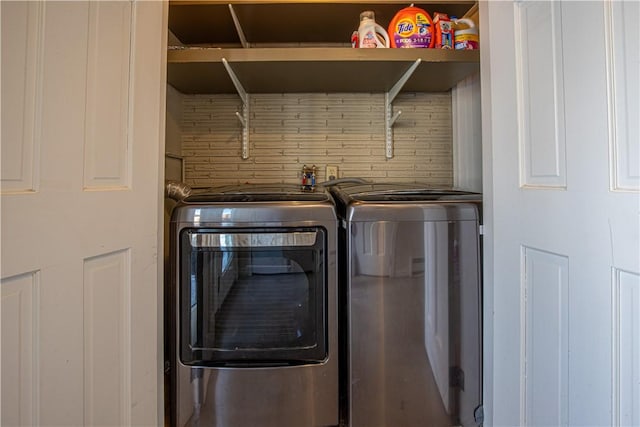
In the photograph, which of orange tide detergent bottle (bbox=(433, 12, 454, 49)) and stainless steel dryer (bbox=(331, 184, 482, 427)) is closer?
stainless steel dryer (bbox=(331, 184, 482, 427))

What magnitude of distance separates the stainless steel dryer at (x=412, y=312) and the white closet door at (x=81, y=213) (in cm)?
59

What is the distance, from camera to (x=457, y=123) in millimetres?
1674

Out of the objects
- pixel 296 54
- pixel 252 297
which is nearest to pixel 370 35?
pixel 296 54

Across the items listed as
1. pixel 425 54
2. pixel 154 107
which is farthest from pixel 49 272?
pixel 425 54

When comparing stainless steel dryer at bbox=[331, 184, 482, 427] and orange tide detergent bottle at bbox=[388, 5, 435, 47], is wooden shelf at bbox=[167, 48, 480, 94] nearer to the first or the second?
orange tide detergent bottle at bbox=[388, 5, 435, 47]


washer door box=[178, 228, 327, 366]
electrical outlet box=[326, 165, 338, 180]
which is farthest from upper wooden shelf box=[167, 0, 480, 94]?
washer door box=[178, 228, 327, 366]

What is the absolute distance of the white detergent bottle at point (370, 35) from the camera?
4.25ft

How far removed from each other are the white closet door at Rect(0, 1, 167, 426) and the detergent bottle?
1.06m

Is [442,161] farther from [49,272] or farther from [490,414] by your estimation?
[49,272]

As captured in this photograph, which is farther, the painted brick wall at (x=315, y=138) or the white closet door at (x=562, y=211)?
the painted brick wall at (x=315, y=138)

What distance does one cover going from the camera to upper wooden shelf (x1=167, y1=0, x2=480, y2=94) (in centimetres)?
128

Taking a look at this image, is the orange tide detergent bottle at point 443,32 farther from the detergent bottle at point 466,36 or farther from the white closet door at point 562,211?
the white closet door at point 562,211

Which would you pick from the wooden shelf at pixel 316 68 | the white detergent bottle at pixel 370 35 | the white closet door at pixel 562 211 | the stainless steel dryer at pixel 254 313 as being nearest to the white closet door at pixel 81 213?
the stainless steel dryer at pixel 254 313

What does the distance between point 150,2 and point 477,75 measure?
1.26 meters
